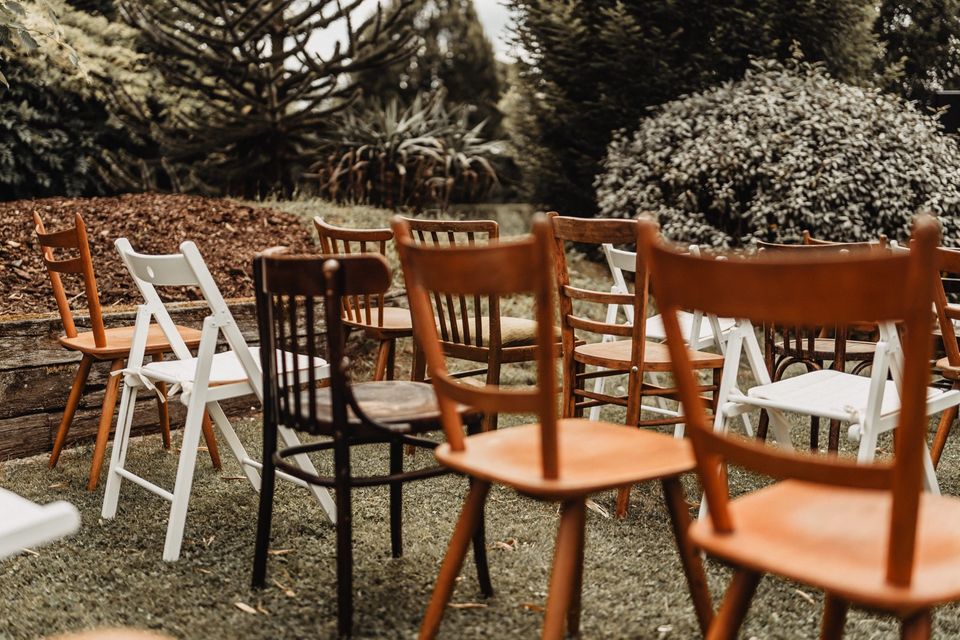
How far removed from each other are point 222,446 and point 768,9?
259 inches

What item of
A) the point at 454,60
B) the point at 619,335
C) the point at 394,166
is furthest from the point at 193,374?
the point at 454,60

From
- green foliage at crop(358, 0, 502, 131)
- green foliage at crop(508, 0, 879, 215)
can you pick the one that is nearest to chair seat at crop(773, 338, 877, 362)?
green foliage at crop(508, 0, 879, 215)

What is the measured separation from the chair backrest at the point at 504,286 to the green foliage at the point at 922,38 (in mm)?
10759

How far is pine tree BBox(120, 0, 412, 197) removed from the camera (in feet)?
23.8

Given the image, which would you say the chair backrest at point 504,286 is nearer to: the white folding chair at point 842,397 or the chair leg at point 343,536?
the chair leg at point 343,536

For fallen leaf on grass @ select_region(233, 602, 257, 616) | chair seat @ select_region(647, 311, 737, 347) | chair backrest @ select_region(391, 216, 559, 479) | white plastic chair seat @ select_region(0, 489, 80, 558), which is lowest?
fallen leaf on grass @ select_region(233, 602, 257, 616)

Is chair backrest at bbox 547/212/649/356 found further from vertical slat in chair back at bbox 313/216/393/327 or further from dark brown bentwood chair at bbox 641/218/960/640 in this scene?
dark brown bentwood chair at bbox 641/218/960/640

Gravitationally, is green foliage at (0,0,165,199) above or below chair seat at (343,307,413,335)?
above

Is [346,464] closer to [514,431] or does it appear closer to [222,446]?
[514,431]

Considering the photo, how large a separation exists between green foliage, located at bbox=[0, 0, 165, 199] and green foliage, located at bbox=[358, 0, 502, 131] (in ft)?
22.3

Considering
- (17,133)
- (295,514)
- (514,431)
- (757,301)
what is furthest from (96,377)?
(17,133)

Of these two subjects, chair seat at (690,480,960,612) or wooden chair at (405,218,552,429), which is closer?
chair seat at (690,480,960,612)

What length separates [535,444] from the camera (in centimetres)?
188

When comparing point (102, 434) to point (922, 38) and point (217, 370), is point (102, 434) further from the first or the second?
point (922, 38)
